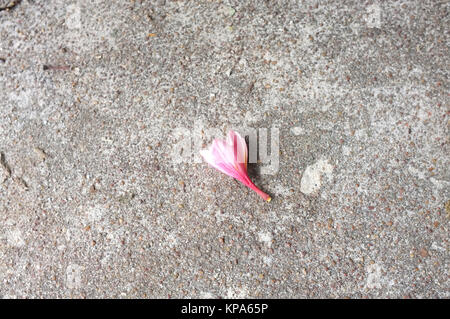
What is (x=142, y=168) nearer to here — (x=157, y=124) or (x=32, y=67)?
(x=157, y=124)

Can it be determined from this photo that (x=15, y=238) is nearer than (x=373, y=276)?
No

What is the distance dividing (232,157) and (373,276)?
749 millimetres

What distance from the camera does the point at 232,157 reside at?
1460 millimetres

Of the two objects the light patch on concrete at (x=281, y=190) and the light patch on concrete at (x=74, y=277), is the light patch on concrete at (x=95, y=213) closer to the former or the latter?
the light patch on concrete at (x=74, y=277)

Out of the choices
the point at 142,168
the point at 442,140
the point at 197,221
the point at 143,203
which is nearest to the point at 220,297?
the point at 197,221

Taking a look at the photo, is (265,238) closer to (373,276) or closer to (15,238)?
(373,276)

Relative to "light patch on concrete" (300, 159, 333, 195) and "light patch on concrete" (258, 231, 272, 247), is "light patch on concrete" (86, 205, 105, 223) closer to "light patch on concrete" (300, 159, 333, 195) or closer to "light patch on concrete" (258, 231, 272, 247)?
"light patch on concrete" (258, 231, 272, 247)

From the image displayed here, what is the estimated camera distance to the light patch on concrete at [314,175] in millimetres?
1499

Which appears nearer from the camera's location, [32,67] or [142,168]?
[142,168]

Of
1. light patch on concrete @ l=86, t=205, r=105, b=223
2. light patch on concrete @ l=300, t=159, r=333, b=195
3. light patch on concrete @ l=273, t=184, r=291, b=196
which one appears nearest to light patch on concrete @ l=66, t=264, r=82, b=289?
light patch on concrete @ l=86, t=205, r=105, b=223

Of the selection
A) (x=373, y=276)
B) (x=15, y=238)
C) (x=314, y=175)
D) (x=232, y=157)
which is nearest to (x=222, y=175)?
(x=232, y=157)

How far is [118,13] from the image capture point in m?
1.63

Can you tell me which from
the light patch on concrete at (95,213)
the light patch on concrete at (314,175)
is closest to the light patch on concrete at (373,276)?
the light patch on concrete at (314,175)

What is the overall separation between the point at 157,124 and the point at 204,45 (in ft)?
1.34
